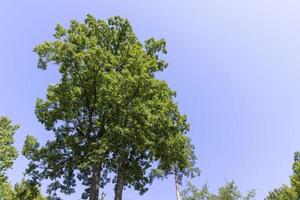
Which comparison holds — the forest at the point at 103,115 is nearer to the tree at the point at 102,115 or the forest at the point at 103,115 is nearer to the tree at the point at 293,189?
the tree at the point at 102,115

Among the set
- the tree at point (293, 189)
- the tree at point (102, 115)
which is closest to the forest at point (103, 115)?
the tree at point (102, 115)

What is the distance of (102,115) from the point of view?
23.8 meters

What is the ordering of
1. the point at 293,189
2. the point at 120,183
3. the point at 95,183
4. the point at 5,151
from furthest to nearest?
the point at 293,189 → the point at 5,151 → the point at 120,183 → the point at 95,183

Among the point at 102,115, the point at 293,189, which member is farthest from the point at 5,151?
the point at 293,189

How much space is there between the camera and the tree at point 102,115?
877 inches

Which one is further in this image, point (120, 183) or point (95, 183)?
point (120, 183)

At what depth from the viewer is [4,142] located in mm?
31297

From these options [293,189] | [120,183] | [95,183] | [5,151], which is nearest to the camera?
[95,183]

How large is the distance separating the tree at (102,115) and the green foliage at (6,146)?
25.4 feet

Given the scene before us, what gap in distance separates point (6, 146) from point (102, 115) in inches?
492

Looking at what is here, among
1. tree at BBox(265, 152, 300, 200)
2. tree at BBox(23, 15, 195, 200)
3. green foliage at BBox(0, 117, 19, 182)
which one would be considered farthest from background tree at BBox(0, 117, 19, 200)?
tree at BBox(265, 152, 300, 200)

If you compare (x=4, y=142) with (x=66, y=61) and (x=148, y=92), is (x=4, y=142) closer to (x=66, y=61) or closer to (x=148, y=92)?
(x=66, y=61)

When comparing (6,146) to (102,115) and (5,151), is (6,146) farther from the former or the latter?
(102,115)

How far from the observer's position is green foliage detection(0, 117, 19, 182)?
100ft
